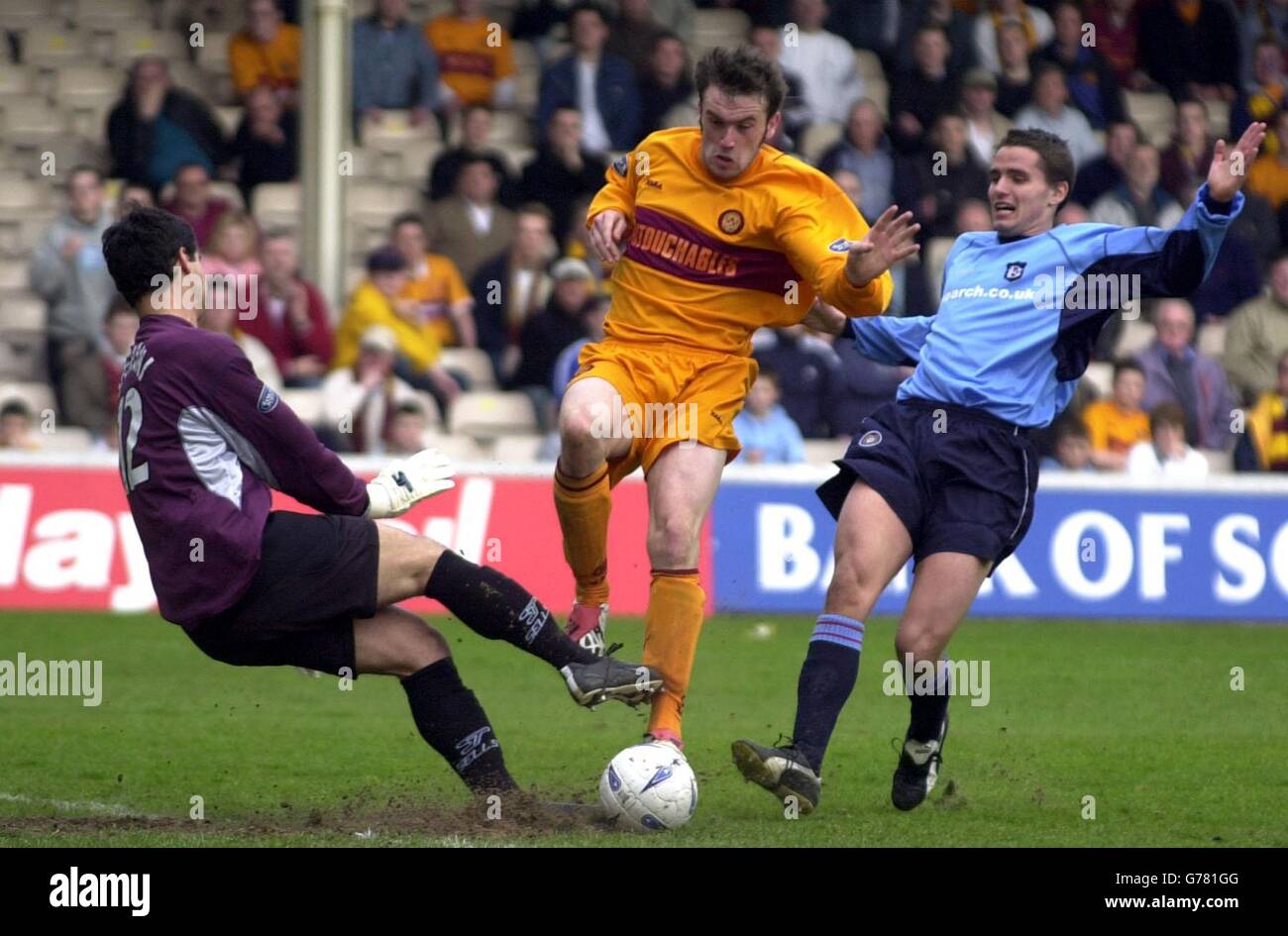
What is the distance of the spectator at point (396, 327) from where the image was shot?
Answer: 13023mm

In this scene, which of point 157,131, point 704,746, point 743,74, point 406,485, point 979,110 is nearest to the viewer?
point 406,485

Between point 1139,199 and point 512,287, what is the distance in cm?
472

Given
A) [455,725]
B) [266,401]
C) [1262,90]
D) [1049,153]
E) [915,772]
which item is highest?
[1262,90]

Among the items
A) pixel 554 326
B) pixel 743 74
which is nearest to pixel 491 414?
pixel 554 326

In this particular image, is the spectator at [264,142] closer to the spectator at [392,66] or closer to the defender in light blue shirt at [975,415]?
the spectator at [392,66]

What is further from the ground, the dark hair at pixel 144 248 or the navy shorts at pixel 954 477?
the dark hair at pixel 144 248

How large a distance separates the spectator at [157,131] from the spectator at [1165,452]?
6.47 m

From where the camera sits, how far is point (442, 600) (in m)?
6.14

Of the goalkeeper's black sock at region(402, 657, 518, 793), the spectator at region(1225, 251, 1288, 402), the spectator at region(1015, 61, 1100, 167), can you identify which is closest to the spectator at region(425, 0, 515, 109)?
the spectator at region(1015, 61, 1100, 167)

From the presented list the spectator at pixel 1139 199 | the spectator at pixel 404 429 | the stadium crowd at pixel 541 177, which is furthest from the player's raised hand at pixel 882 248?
the spectator at pixel 1139 199

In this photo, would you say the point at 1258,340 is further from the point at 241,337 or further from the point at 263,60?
the point at 263,60

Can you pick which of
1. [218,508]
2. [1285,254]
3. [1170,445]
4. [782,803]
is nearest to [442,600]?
[218,508]

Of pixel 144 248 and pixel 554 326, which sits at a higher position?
pixel 144 248

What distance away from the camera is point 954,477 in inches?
265
